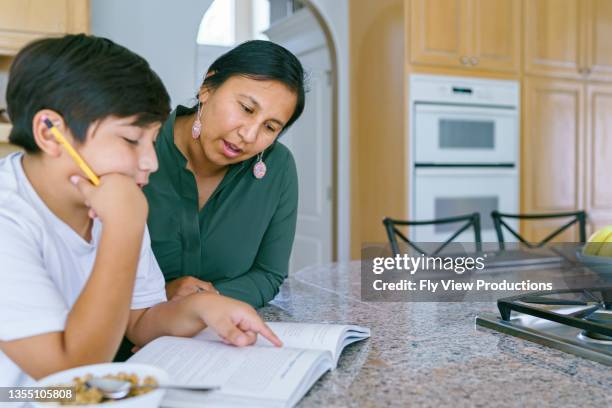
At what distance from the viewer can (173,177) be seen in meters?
→ 1.34

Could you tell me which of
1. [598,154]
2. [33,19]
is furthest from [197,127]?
[598,154]

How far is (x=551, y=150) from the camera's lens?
3.83m

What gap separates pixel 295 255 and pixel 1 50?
2462 mm

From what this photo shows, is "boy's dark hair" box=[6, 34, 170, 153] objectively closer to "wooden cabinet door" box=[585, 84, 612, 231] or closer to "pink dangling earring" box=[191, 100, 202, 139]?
"pink dangling earring" box=[191, 100, 202, 139]

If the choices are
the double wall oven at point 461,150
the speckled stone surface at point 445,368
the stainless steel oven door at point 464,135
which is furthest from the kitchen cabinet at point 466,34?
the speckled stone surface at point 445,368

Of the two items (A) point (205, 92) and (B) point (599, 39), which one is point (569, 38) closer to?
(B) point (599, 39)

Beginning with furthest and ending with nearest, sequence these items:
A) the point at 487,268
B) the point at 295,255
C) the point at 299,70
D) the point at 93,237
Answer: the point at 295,255
the point at 487,268
the point at 299,70
the point at 93,237

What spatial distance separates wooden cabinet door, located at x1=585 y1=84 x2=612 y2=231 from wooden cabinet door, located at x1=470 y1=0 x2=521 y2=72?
0.72 meters

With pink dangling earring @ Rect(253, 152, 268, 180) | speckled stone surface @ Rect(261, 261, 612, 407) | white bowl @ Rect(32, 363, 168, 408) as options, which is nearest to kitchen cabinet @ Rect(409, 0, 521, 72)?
pink dangling earring @ Rect(253, 152, 268, 180)

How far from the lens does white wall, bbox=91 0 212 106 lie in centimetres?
325

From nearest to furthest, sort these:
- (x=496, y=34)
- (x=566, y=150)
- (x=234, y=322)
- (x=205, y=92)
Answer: (x=234, y=322) → (x=205, y=92) → (x=496, y=34) → (x=566, y=150)

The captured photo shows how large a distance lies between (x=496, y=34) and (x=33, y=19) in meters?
2.46

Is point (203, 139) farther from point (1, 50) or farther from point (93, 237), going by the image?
point (1, 50)

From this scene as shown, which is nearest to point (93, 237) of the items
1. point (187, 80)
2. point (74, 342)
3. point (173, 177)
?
point (74, 342)
